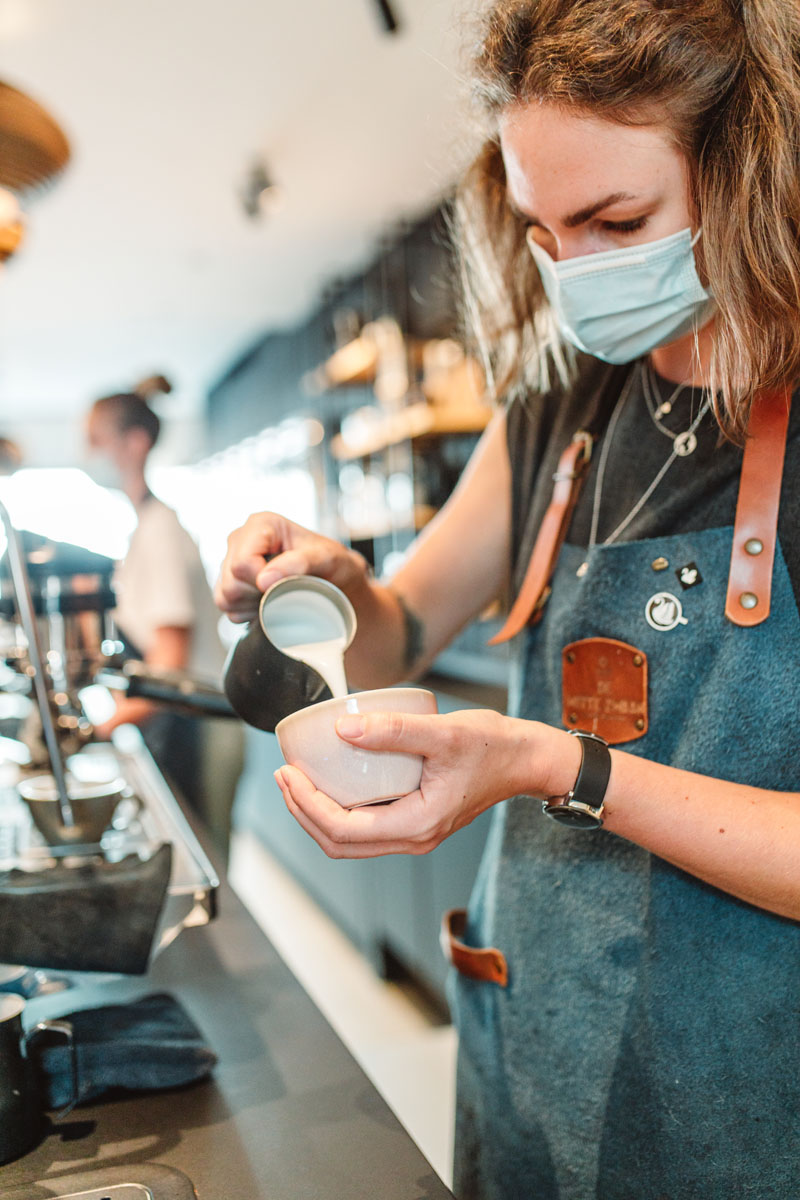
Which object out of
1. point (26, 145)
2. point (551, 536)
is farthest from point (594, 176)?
point (26, 145)

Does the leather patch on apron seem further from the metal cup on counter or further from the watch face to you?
the metal cup on counter

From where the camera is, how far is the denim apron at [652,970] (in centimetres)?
83

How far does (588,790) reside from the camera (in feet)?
2.48

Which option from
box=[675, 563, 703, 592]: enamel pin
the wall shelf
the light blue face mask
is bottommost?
box=[675, 563, 703, 592]: enamel pin

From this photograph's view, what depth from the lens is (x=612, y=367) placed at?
1.10 meters

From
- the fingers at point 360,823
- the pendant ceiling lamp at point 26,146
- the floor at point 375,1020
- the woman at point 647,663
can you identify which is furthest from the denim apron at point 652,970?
the pendant ceiling lamp at point 26,146

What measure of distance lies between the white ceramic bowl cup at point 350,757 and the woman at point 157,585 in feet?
5.65

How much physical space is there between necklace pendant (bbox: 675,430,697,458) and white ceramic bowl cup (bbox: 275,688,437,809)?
0.45 meters

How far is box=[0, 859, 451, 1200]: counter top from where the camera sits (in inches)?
Answer: 27.5

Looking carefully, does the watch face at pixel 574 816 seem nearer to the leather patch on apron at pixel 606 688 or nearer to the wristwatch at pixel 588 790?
the wristwatch at pixel 588 790

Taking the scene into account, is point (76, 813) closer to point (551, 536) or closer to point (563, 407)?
point (551, 536)

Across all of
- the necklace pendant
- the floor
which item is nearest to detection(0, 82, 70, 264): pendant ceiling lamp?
the necklace pendant

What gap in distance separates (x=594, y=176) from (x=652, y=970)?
2.34ft

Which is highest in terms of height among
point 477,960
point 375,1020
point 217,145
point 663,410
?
point 217,145
